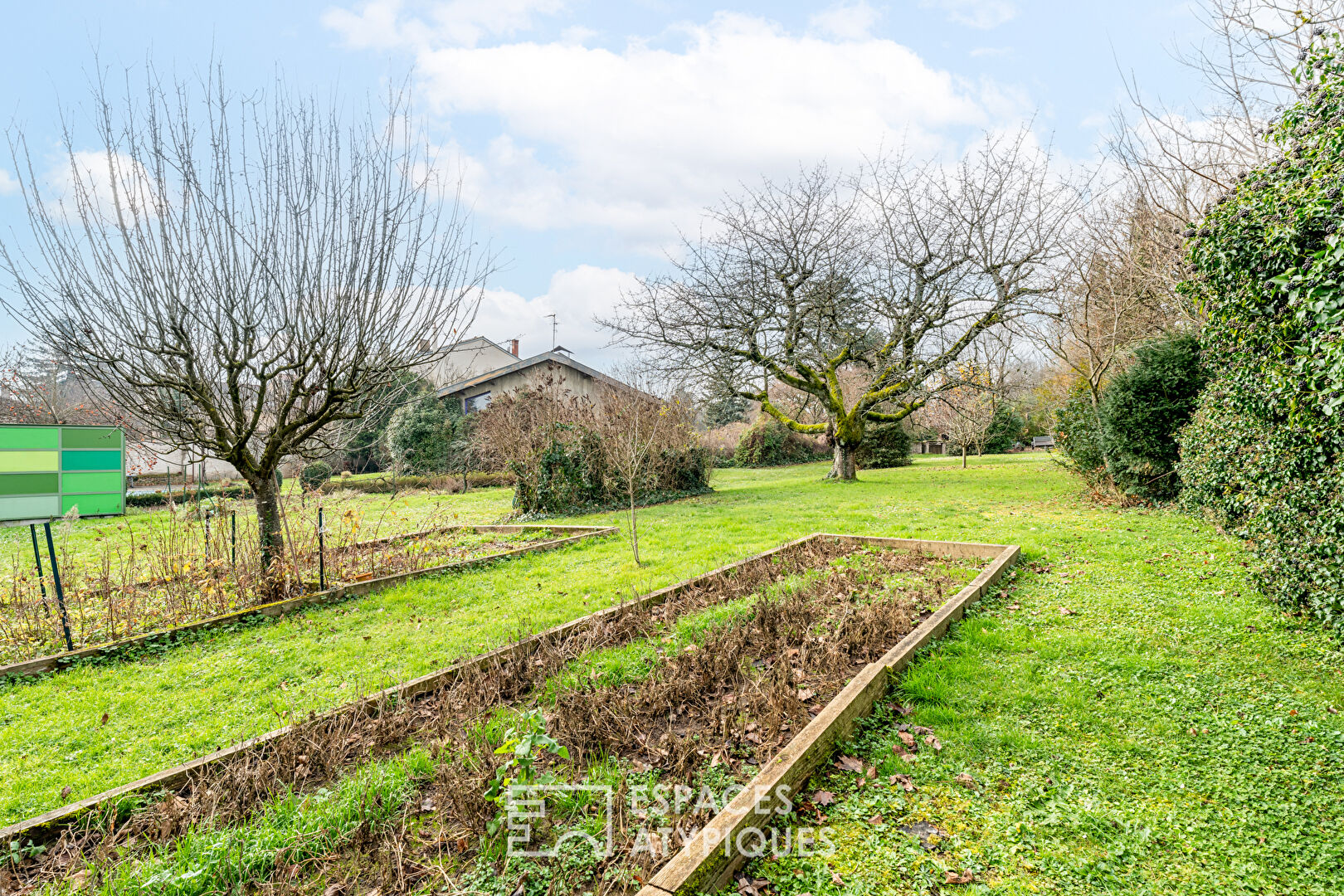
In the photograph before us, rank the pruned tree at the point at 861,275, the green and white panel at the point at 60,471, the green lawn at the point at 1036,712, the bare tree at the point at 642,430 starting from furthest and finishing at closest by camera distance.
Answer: the pruned tree at the point at 861,275, the green and white panel at the point at 60,471, the bare tree at the point at 642,430, the green lawn at the point at 1036,712

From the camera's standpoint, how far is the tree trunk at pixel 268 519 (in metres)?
6.47

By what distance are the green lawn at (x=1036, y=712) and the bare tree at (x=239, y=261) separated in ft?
7.66

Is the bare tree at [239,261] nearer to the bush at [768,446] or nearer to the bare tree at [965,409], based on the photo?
the bare tree at [965,409]

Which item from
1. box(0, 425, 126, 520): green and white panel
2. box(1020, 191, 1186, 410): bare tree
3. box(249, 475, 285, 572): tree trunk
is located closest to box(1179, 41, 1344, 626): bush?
box(1020, 191, 1186, 410): bare tree

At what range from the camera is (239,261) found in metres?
5.73

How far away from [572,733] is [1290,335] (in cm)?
459

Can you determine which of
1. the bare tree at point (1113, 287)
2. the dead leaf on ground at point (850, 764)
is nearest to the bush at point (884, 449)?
the bare tree at point (1113, 287)

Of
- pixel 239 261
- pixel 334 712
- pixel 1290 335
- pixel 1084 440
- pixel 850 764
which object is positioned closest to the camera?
pixel 850 764

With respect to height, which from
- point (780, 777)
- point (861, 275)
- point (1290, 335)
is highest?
point (861, 275)

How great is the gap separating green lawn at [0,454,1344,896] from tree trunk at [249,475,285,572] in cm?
118

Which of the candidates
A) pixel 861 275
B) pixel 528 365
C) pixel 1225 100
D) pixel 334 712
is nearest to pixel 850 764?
pixel 334 712

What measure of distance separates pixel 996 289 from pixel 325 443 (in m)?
14.3

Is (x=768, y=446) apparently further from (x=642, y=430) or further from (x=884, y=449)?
(x=642, y=430)

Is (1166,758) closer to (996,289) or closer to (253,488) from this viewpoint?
(253,488)
